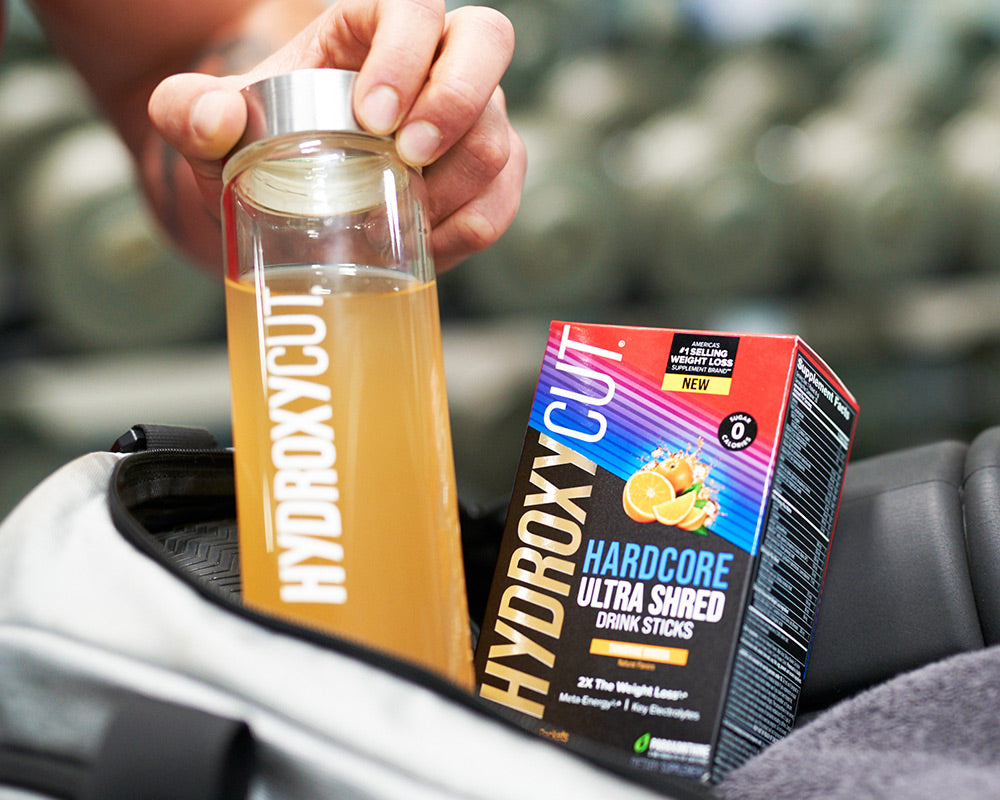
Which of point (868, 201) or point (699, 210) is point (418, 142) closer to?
point (699, 210)

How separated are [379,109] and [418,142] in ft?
0.08

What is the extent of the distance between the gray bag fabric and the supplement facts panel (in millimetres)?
68

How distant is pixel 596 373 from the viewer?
1.31ft

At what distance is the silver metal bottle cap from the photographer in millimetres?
311

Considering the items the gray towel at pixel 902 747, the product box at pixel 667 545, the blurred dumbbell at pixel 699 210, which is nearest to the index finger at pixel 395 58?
the product box at pixel 667 545

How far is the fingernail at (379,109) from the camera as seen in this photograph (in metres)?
0.31

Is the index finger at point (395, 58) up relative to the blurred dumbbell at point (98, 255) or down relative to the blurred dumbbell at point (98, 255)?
down

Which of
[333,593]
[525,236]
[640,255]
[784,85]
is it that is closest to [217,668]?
[333,593]

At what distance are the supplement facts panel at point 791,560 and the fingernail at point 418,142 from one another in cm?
17

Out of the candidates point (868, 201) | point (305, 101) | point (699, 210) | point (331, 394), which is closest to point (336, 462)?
point (331, 394)

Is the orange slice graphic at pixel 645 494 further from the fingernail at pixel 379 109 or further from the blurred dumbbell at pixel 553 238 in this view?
the blurred dumbbell at pixel 553 238

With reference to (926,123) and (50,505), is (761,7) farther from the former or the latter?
(50,505)

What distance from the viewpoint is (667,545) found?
367mm

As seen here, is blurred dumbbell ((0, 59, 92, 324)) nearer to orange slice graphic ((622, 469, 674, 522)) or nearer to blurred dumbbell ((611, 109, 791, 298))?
blurred dumbbell ((611, 109, 791, 298))
